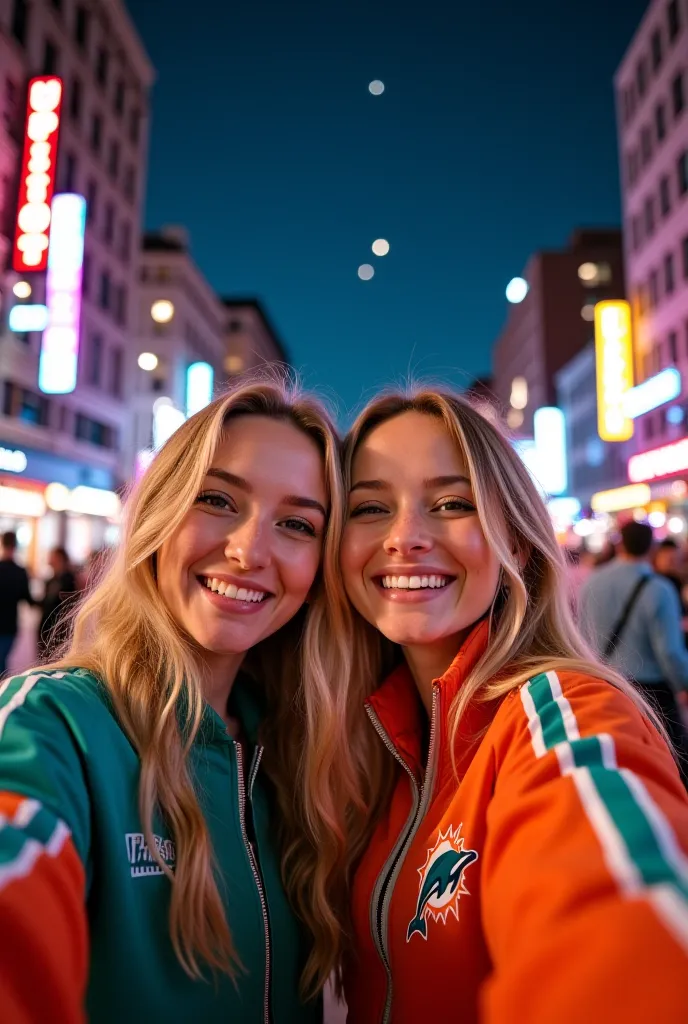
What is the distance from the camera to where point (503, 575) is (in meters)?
2.29

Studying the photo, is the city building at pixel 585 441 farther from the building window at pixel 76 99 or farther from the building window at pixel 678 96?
the building window at pixel 76 99

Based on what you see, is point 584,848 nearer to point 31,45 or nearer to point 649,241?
point 31,45

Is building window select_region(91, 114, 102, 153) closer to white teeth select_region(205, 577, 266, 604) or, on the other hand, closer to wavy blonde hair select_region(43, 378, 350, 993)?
wavy blonde hair select_region(43, 378, 350, 993)

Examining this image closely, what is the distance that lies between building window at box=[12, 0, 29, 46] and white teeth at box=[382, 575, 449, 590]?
87.8ft

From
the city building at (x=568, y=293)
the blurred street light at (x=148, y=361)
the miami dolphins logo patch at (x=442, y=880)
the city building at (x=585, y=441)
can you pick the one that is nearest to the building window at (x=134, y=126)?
the blurred street light at (x=148, y=361)

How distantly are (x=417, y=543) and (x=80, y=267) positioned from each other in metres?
19.6

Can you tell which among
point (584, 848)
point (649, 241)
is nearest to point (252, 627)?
point (584, 848)

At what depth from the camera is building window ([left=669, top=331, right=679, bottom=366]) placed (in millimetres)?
26297

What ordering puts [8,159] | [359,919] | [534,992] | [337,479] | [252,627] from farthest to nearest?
1. [8,159]
2. [337,479]
3. [252,627]
4. [359,919]
5. [534,992]

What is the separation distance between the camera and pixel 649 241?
28969 mm

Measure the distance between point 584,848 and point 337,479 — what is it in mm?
1469

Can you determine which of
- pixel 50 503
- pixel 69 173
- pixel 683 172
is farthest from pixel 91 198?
pixel 683 172

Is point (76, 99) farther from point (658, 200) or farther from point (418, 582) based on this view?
point (418, 582)

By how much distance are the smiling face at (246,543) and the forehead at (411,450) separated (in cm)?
21
